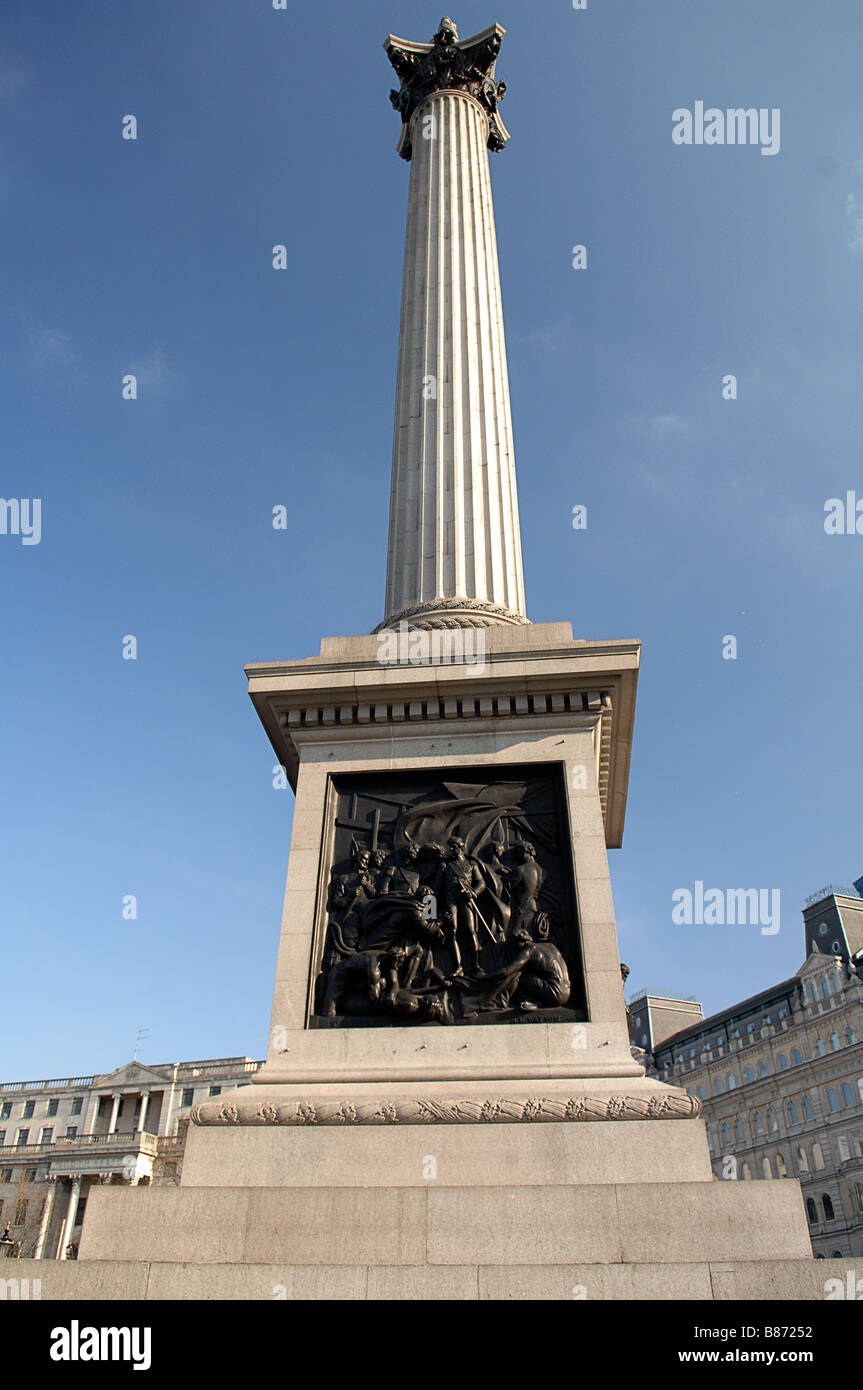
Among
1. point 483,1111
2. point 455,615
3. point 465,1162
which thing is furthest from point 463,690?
point 465,1162

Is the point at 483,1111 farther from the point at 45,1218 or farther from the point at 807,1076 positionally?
the point at 45,1218

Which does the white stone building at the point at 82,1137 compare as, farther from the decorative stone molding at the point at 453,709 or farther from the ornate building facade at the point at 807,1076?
the decorative stone molding at the point at 453,709

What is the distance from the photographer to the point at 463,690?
11797mm

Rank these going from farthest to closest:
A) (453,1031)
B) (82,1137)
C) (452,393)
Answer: (82,1137)
(452,393)
(453,1031)

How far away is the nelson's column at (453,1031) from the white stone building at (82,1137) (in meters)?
55.0

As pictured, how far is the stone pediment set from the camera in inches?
3071

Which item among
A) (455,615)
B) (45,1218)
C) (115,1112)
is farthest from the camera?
A: (115,1112)

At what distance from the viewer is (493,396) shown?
657 inches

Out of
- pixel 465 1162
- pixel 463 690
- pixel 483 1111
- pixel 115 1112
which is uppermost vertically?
pixel 115 1112

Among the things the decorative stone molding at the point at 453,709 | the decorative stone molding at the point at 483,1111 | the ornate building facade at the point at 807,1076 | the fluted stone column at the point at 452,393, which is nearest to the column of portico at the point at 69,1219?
the ornate building facade at the point at 807,1076

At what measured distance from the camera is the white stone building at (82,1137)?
6531 centimetres

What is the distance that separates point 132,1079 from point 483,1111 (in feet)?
260
